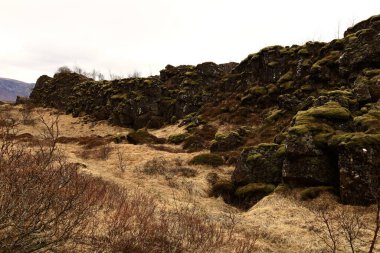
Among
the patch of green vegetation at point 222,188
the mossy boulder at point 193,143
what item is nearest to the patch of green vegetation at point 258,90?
the mossy boulder at point 193,143

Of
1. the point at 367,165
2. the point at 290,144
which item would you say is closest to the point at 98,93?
the point at 290,144

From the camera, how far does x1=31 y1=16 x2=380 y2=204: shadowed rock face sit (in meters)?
15.8

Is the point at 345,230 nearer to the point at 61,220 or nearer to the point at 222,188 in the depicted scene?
the point at 222,188

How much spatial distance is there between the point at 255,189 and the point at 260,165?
1728 mm

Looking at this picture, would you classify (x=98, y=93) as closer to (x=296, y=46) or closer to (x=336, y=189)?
(x=296, y=46)

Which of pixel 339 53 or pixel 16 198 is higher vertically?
pixel 339 53

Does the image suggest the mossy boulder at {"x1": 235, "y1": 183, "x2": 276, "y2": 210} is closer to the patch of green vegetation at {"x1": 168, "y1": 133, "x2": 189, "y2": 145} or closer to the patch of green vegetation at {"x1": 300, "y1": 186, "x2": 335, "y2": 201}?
the patch of green vegetation at {"x1": 300, "y1": 186, "x2": 335, "y2": 201}

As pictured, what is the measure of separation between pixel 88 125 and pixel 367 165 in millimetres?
46103

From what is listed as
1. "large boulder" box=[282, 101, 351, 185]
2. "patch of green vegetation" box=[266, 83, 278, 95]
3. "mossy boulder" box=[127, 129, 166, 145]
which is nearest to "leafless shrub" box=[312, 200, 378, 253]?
"large boulder" box=[282, 101, 351, 185]

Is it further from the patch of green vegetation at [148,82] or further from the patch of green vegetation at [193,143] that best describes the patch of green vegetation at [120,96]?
the patch of green vegetation at [193,143]

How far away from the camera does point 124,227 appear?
6.88 meters

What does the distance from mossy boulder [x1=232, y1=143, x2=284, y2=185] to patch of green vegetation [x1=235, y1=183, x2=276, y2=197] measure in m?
0.58

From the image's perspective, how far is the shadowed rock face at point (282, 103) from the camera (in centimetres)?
1577

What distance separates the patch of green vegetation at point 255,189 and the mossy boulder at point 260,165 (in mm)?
581
